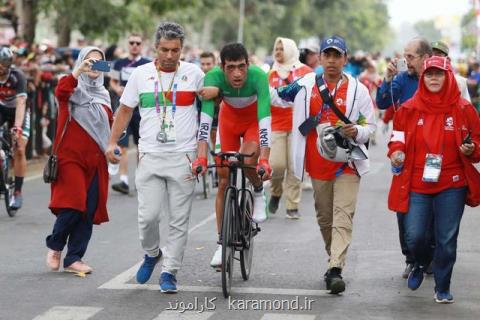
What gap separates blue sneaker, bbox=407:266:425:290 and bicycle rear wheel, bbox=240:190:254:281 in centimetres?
125

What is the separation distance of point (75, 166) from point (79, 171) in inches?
2.0

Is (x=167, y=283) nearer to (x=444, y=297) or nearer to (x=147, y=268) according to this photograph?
(x=147, y=268)

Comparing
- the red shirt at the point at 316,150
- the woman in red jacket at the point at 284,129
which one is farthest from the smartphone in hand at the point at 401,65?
the woman in red jacket at the point at 284,129

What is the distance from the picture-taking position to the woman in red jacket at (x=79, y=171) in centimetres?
1005

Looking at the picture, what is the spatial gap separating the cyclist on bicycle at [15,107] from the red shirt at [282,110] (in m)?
2.76

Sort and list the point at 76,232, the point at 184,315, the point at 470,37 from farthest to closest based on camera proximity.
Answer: the point at 470,37 < the point at 76,232 < the point at 184,315

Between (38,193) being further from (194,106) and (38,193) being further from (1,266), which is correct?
(194,106)

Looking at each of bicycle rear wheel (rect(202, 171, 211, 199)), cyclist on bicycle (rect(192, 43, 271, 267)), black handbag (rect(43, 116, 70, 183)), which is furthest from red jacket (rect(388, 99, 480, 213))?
bicycle rear wheel (rect(202, 171, 211, 199))

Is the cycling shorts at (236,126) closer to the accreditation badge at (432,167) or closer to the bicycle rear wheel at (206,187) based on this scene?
the accreditation badge at (432,167)

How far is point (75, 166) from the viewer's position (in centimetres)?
1012

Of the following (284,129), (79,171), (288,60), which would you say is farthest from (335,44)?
(284,129)

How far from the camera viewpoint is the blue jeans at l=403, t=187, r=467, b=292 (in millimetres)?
8844

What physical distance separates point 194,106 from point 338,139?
3.55 ft

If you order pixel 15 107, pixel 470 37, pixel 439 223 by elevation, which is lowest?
pixel 439 223
